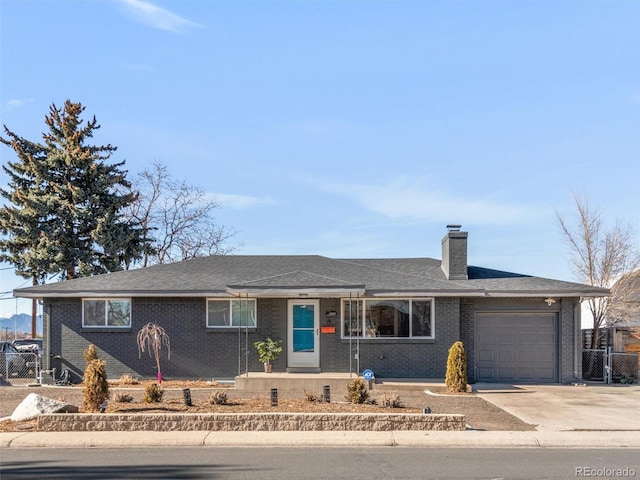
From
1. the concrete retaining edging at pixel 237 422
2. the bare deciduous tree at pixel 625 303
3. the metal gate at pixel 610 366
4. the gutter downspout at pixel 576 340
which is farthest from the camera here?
the bare deciduous tree at pixel 625 303

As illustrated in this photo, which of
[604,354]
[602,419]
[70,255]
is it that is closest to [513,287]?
[604,354]

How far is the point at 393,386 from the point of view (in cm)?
1862

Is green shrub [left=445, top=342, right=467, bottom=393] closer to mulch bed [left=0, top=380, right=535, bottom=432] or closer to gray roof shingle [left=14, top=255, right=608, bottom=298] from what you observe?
mulch bed [left=0, top=380, right=535, bottom=432]

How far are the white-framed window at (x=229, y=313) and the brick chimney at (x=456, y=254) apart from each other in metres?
6.53

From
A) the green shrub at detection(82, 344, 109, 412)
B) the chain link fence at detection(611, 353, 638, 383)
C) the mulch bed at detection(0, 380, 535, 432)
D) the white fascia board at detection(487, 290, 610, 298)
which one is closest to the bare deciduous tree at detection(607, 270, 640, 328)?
the chain link fence at detection(611, 353, 638, 383)

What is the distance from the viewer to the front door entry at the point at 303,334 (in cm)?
2052

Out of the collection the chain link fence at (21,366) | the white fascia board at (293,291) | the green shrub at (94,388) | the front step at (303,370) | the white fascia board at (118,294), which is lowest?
the chain link fence at (21,366)

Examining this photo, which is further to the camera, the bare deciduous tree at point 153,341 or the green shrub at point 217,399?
the bare deciduous tree at point 153,341

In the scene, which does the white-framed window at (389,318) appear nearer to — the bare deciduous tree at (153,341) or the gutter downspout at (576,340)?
the gutter downspout at (576,340)

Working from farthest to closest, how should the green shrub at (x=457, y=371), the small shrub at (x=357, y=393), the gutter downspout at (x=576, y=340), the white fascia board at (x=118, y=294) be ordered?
the gutter downspout at (x=576, y=340)
the white fascia board at (x=118, y=294)
the green shrub at (x=457, y=371)
the small shrub at (x=357, y=393)

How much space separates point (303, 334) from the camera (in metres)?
20.6

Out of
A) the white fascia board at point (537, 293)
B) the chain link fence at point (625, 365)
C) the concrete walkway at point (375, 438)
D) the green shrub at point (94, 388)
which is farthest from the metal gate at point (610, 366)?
the green shrub at point (94, 388)

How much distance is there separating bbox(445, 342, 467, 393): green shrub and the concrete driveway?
2.06 feet

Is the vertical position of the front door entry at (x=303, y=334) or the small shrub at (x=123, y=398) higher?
the front door entry at (x=303, y=334)
